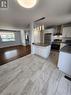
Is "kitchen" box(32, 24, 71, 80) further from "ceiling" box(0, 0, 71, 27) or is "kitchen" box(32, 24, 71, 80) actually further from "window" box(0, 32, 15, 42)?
"window" box(0, 32, 15, 42)

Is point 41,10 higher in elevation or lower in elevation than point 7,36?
higher

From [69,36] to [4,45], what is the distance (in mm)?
7027

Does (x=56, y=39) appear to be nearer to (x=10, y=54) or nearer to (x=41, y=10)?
(x=41, y=10)

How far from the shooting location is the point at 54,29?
6133mm

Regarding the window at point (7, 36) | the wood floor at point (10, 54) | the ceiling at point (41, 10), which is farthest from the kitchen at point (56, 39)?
the window at point (7, 36)

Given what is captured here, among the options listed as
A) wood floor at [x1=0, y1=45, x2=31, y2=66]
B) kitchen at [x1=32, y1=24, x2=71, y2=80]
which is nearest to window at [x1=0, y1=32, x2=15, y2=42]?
wood floor at [x1=0, y1=45, x2=31, y2=66]

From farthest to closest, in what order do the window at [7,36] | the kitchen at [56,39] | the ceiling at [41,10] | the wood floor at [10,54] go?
1. the window at [7,36]
2. the kitchen at [56,39]
3. the wood floor at [10,54]
4. the ceiling at [41,10]

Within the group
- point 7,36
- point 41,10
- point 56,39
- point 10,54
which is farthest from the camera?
point 7,36

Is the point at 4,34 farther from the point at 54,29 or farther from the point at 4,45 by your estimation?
the point at 54,29

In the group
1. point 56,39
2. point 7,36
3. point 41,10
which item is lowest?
point 56,39

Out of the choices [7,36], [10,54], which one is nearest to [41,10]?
[10,54]

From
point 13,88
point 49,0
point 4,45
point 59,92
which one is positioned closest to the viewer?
point 59,92

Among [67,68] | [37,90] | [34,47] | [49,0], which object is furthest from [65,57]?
[34,47]

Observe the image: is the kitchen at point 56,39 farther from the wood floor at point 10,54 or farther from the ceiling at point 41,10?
the ceiling at point 41,10
